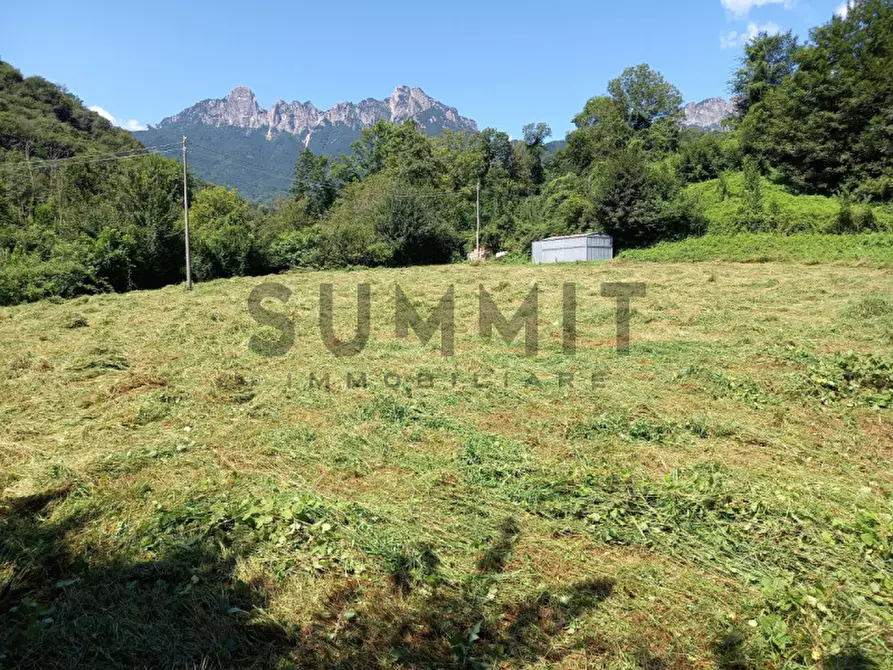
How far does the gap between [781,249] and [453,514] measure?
25967mm

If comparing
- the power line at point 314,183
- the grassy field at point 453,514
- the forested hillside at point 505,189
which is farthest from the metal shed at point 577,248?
the grassy field at point 453,514

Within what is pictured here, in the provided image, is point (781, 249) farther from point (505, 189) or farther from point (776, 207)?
point (505, 189)

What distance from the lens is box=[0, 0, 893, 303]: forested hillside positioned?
23.4 meters

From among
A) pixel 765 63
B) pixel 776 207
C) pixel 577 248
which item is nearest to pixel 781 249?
pixel 776 207

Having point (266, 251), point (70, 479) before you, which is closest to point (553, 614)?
point (70, 479)

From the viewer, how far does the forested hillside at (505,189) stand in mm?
23422

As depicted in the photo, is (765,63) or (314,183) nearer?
(765,63)

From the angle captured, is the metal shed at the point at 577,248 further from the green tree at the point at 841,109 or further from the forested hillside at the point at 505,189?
the green tree at the point at 841,109

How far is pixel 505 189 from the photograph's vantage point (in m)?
→ 47.8

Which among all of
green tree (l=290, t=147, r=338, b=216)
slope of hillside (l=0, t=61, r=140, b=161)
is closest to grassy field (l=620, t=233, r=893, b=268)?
green tree (l=290, t=147, r=338, b=216)

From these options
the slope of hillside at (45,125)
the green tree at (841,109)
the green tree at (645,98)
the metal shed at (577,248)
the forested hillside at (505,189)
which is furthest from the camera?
the green tree at (645,98)

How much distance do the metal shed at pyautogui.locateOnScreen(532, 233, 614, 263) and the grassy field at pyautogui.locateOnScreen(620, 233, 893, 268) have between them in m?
→ 1.87

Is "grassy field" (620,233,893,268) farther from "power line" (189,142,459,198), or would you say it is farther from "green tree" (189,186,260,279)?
"green tree" (189,186,260,279)

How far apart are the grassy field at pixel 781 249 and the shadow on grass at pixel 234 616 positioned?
2264cm
